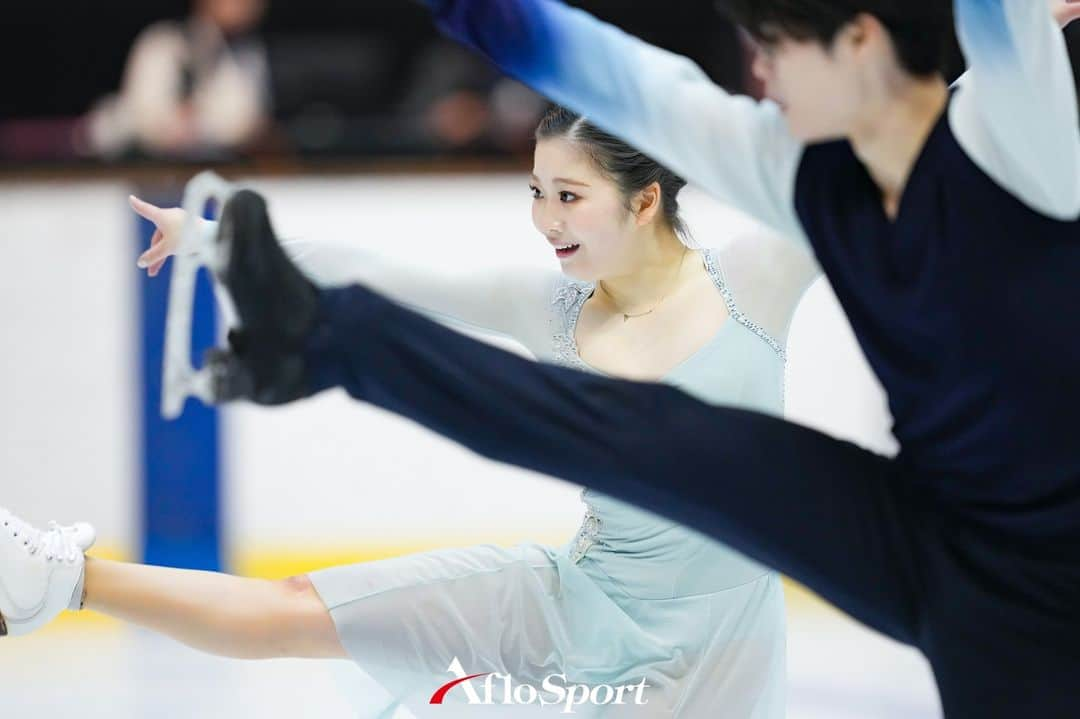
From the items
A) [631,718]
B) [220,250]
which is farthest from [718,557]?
[220,250]

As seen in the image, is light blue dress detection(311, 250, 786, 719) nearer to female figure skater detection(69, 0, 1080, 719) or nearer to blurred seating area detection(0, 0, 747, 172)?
female figure skater detection(69, 0, 1080, 719)

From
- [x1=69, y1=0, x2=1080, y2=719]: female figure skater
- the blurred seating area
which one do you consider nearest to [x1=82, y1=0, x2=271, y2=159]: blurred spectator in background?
the blurred seating area

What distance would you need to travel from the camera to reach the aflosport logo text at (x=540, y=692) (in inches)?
88.0

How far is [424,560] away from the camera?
229cm

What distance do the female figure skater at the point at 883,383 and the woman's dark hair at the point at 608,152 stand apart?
1.91ft

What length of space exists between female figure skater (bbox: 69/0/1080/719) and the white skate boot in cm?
60

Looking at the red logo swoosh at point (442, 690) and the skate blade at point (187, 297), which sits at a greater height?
the skate blade at point (187, 297)

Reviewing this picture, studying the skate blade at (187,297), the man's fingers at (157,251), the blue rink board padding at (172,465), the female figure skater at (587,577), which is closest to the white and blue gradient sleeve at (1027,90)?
the female figure skater at (587,577)

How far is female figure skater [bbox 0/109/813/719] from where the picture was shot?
220cm

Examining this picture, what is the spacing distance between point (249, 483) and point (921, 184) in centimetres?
307

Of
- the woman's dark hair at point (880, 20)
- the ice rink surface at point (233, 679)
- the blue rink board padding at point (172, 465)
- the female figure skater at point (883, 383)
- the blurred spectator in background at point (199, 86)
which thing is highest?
the blurred spectator in background at point (199, 86)

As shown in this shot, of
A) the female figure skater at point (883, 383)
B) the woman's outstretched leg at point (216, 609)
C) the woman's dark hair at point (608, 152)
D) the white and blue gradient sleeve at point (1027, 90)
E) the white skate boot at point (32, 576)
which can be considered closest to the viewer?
the white and blue gradient sleeve at point (1027, 90)

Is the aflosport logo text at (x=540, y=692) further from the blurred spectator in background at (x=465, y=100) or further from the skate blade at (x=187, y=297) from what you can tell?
the blurred spectator in background at (x=465, y=100)

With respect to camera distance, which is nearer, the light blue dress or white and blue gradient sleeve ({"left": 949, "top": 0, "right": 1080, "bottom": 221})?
white and blue gradient sleeve ({"left": 949, "top": 0, "right": 1080, "bottom": 221})
